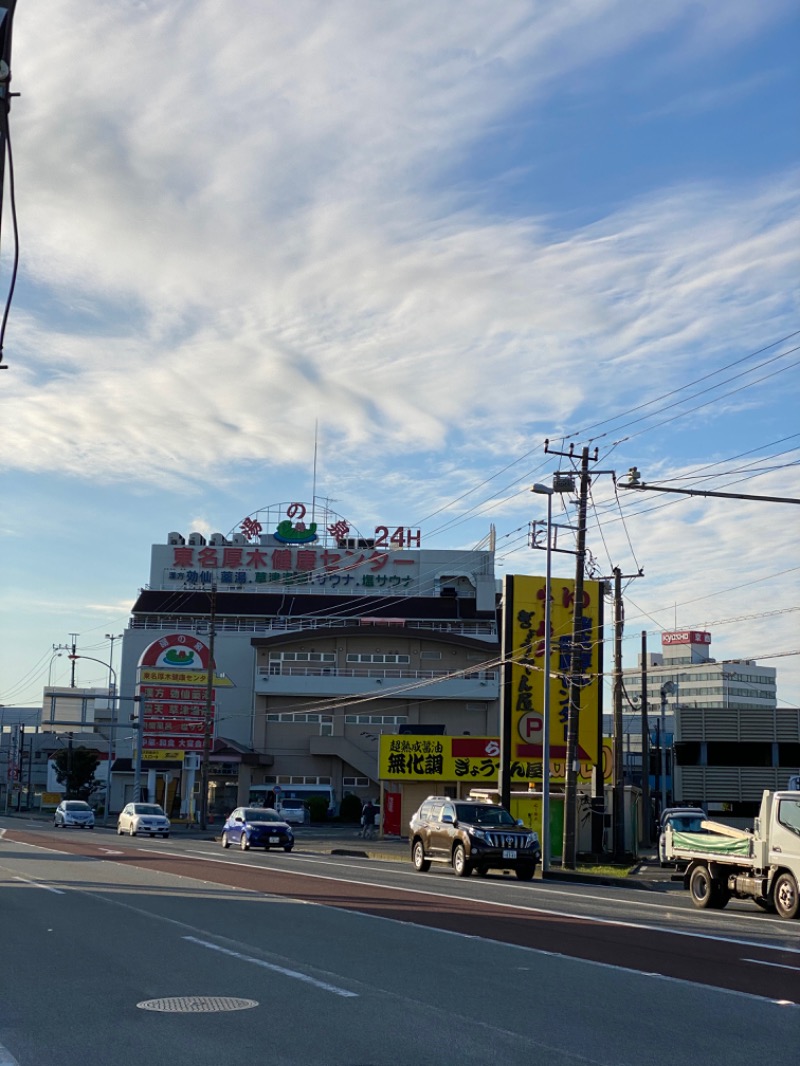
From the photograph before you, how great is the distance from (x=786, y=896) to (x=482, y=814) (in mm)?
11531

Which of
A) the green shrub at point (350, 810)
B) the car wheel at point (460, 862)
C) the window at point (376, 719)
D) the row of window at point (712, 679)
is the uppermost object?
the row of window at point (712, 679)

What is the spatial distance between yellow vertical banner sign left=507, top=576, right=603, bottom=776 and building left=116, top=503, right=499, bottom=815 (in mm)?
21649

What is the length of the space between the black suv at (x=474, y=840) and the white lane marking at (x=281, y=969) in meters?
15.0

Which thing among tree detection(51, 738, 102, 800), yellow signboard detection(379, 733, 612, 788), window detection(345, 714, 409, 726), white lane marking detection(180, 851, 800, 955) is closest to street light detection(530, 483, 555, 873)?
white lane marking detection(180, 851, 800, 955)

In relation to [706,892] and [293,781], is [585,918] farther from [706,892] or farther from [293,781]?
[293,781]

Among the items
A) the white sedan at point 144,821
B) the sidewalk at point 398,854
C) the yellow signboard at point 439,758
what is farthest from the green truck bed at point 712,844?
the white sedan at point 144,821

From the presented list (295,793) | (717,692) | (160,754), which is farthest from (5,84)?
(717,692)

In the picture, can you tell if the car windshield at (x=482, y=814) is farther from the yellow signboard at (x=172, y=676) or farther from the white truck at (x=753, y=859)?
the yellow signboard at (x=172, y=676)

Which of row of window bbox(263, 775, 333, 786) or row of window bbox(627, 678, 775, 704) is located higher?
row of window bbox(627, 678, 775, 704)

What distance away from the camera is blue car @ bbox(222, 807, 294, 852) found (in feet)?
134

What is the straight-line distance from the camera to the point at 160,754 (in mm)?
70688

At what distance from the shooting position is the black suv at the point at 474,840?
2819cm

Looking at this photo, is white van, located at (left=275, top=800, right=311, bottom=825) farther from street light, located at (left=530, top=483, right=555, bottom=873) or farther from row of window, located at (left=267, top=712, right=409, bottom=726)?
street light, located at (left=530, top=483, right=555, bottom=873)

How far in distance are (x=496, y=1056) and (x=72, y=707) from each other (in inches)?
5231
